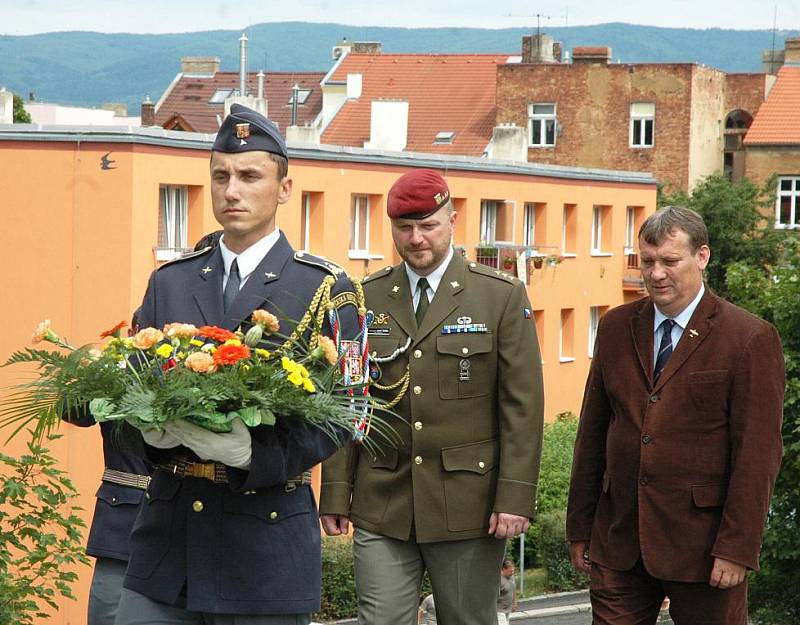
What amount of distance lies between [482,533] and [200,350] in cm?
228

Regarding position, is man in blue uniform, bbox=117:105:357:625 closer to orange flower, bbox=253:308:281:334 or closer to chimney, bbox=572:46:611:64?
orange flower, bbox=253:308:281:334

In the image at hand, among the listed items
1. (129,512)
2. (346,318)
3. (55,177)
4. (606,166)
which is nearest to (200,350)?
(346,318)

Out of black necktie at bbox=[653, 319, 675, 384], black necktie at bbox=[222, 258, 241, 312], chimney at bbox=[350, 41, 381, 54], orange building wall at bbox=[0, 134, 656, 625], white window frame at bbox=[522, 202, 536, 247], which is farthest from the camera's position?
chimney at bbox=[350, 41, 381, 54]

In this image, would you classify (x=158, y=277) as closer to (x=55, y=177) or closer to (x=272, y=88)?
(x=55, y=177)

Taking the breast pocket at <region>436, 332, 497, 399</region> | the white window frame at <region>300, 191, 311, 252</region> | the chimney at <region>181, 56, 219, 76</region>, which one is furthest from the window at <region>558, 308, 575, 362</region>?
the breast pocket at <region>436, 332, 497, 399</region>

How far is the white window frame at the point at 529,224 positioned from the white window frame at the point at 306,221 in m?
12.0

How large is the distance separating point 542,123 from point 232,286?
6117 cm

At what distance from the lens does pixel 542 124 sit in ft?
214

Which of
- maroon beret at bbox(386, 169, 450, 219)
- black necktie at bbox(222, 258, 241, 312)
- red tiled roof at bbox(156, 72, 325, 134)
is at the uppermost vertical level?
red tiled roof at bbox(156, 72, 325, 134)

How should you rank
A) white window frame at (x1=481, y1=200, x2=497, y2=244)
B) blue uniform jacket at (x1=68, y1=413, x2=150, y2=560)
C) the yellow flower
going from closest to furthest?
the yellow flower → blue uniform jacket at (x1=68, y1=413, x2=150, y2=560) → white window frame at (x1=481, y1=200, x2=497, y2=244)

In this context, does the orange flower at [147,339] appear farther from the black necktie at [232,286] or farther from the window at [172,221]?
the window at [172,221]

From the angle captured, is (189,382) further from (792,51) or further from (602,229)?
(792,51)

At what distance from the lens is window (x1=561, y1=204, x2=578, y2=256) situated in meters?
49.7

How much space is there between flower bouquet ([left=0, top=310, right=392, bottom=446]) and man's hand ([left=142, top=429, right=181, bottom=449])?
0.16ft
